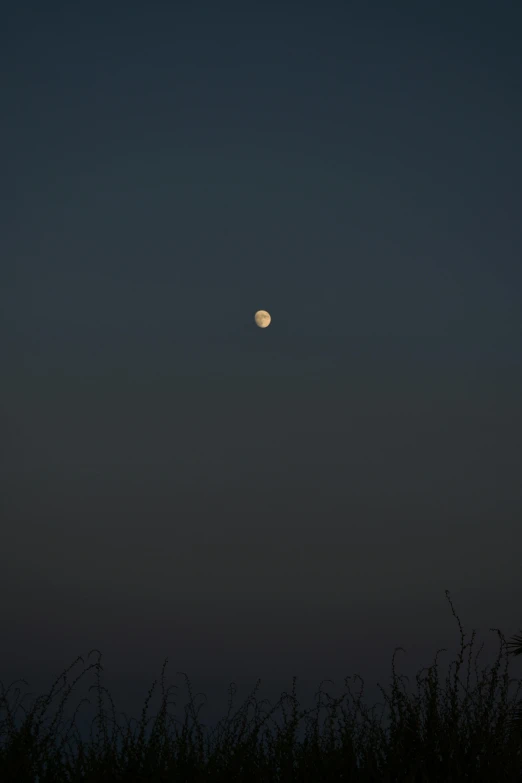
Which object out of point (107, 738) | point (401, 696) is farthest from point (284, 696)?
point (107, 738)

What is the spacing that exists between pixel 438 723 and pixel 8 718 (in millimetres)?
6393

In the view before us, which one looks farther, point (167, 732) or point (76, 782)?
point (167, 732)

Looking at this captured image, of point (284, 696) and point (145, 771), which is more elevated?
point (284, 696)

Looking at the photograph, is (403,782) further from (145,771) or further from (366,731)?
(145,771)

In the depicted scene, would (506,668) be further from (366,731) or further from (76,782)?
(76,782)

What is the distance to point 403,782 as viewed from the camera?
11.8 m

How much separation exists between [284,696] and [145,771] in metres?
2.32

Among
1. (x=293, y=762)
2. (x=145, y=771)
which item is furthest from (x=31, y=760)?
(x=293, y=762)

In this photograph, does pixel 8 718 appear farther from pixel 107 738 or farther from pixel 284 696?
pixel 284 696

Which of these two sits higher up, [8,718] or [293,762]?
[8,718]

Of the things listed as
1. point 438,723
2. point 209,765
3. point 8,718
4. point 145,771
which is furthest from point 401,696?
point 8,718

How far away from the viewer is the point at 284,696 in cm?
1319

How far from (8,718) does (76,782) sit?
1652 millimetres

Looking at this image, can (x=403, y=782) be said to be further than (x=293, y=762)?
No
